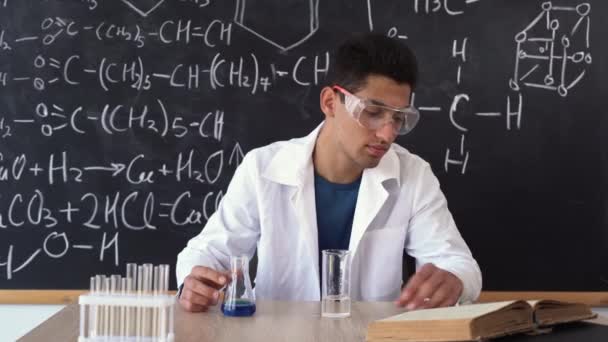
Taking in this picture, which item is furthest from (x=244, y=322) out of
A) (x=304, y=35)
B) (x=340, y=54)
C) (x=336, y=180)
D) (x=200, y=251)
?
(x=304, y=35)

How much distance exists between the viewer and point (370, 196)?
7.61 ft

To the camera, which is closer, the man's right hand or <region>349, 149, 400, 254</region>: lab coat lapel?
the man's right hand

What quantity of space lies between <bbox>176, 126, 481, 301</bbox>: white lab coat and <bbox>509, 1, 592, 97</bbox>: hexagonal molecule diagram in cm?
93

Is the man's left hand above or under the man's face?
under

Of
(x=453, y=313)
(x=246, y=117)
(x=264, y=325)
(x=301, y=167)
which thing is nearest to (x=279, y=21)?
(x=246, y=117)

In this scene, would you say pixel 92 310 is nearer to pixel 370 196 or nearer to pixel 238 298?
pixel 238 298

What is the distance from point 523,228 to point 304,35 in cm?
120

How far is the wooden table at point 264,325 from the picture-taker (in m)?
1.45

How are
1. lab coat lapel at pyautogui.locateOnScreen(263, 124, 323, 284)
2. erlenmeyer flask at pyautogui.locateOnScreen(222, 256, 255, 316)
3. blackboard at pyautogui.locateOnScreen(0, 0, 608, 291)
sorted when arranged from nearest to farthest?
erlenmeyer flask at pyautogui.locateOnScreen(222, 256, 255, 316)
lab coat lapel at pyautogui.locateOnScreen(263, 124, 323, 284)
blackboard at pyautogui.locateOnScreen(0, 0, 608, 291)

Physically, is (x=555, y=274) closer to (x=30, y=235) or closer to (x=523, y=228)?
(x=523, y=228)

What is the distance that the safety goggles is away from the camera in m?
2.06

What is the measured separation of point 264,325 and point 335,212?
2.69ft

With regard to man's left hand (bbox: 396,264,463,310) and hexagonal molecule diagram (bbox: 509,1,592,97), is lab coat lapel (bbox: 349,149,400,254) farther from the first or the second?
hexagonal molecule diagram (bbox: 509,1,592,97)

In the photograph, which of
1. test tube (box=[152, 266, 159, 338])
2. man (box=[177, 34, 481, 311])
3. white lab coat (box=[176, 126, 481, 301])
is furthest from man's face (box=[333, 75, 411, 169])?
test tube (box=[152, 266, 159, 338])
